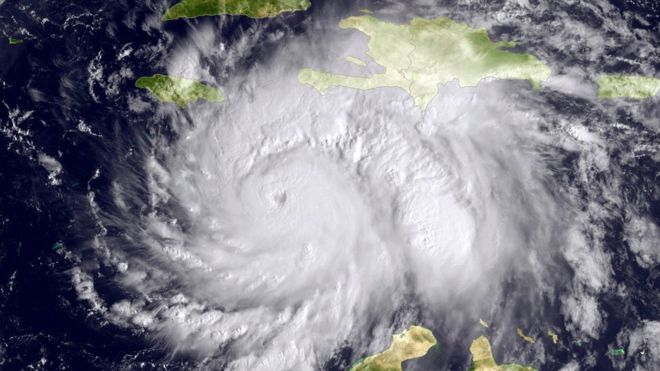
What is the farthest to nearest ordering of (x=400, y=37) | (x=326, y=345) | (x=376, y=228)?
(x=400, y=37) < (x=376, y=228) < (x=326, y=345)

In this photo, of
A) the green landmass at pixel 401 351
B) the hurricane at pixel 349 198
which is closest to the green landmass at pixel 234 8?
the hurricane at pixel 349 198

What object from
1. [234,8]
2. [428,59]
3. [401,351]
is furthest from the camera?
[234,8]

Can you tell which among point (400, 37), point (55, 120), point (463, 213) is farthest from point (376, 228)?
point (55, 120)

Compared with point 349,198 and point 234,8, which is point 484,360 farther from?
point 234,8

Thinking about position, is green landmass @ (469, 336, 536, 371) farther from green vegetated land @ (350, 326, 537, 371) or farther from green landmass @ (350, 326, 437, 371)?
green landmass @ (350, 326, 437, 371)

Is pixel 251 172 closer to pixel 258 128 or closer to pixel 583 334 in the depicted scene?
pixel 258 128

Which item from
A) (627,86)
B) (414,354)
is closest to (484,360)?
(414,354)

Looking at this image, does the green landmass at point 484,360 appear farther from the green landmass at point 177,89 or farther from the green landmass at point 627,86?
the green landmass at point 177,89
